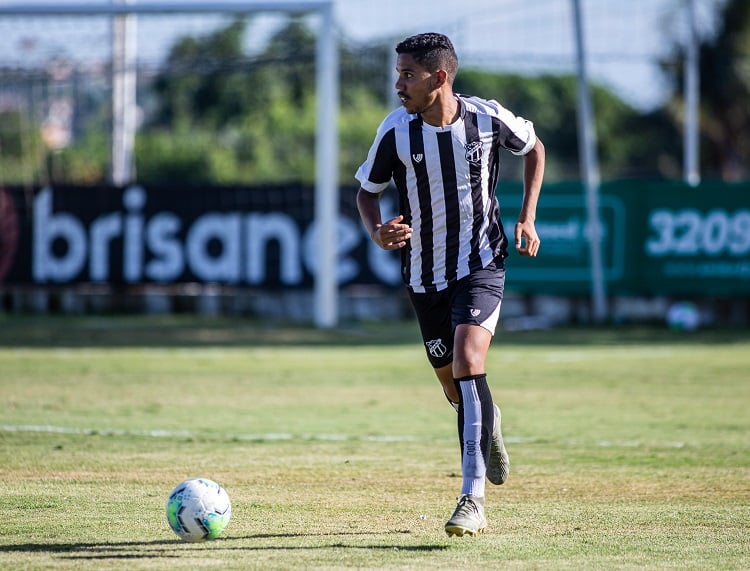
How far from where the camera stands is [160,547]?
19.0 ft

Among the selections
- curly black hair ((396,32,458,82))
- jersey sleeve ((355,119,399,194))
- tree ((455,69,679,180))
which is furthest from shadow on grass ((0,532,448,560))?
tree ((455,69,679,180))

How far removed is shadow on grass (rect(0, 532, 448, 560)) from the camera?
221 inches

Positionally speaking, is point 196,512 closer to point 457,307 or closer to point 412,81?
point 457,307

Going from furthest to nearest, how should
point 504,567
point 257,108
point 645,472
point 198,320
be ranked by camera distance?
1. point 257,108
2. point 198,320
3. point 645,472
4. point 504,567

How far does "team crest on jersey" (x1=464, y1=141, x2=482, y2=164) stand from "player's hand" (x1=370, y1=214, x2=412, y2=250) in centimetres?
57

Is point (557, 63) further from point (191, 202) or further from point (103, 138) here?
point (103, 138)

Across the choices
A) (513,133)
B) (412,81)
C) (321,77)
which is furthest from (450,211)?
(321,77)

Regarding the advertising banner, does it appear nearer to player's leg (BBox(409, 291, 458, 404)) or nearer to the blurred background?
the blurred background

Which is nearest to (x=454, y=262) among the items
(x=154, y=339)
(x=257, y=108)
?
(x=154, y=339)

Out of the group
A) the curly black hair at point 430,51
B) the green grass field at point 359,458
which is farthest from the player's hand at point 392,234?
the green grass field at point 359,458

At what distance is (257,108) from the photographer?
61.2m

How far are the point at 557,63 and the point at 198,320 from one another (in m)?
10.9

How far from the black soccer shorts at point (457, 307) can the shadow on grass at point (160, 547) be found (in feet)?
3.98

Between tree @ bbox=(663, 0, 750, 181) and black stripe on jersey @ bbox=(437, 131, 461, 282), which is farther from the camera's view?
tree @ bbox=(663, 0, 750, 181)
